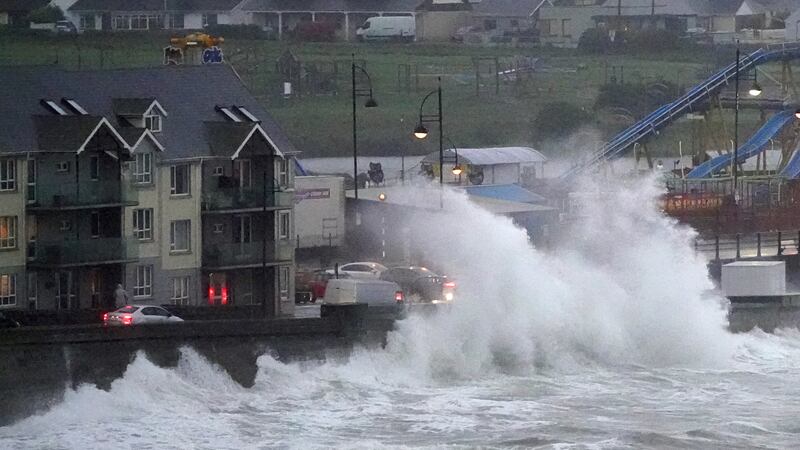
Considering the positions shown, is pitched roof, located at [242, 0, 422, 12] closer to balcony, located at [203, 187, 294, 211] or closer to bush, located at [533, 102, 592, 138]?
bush, located at [533, 102, 592, 138]

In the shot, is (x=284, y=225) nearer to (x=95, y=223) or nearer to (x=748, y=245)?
(x=95, y=223)

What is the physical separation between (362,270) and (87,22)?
42.5 meters

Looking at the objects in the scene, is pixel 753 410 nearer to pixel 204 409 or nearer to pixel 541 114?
pixel 204 409

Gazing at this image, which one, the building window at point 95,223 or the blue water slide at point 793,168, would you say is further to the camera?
the blue water slide at point 793,168

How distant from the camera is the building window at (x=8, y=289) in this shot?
46.9 m

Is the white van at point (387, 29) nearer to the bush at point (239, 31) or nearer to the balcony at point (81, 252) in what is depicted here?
the bush at point (239, 31)

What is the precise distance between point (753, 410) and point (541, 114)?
57811 mm

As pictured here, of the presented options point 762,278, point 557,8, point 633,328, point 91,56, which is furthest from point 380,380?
point 557,8

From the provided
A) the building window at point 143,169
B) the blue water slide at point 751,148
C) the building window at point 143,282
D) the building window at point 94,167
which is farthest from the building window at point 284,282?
the blue water slide at point 751,148

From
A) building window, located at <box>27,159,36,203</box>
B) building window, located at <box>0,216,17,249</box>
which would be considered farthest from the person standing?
building window, located at <box>27,159,36,203</box>

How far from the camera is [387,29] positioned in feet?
377

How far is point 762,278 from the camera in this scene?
57188mm

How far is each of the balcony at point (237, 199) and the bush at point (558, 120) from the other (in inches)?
1930

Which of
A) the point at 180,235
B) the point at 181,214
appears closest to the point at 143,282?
the point at 180,235
